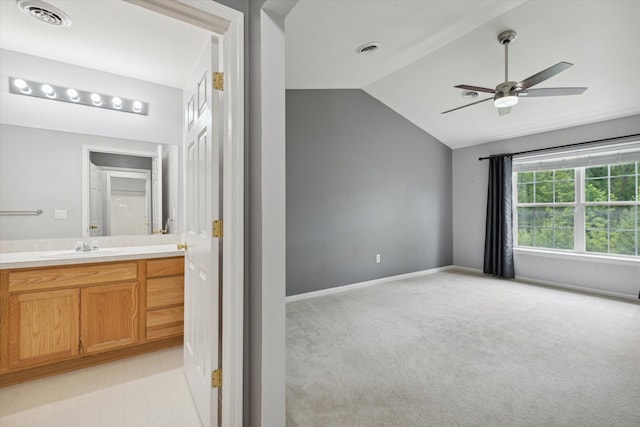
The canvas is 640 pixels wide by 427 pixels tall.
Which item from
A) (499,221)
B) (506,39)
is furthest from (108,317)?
(499,221)

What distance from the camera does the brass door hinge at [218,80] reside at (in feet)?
4.59

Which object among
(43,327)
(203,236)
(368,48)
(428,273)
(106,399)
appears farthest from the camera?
(428,273)

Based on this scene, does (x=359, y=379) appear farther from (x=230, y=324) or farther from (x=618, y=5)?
(x=618, y=5)

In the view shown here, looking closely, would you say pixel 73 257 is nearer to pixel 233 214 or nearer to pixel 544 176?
pixel 233 214

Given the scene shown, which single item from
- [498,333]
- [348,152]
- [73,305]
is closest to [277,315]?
[73,305]

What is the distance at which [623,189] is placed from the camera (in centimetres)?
384

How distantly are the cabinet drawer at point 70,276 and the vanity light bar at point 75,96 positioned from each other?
4.83 feet

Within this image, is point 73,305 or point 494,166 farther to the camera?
point 494,166

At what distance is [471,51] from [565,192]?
2847 mm

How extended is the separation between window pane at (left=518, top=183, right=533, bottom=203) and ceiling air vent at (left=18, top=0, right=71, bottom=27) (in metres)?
5.96

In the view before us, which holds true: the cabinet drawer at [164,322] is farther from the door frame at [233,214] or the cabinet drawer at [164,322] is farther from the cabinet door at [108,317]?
the door frame at [233,214]

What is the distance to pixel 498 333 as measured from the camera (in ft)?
8.81

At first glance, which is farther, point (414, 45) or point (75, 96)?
point (414, 45)

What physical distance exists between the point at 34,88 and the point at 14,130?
14.9 inches
